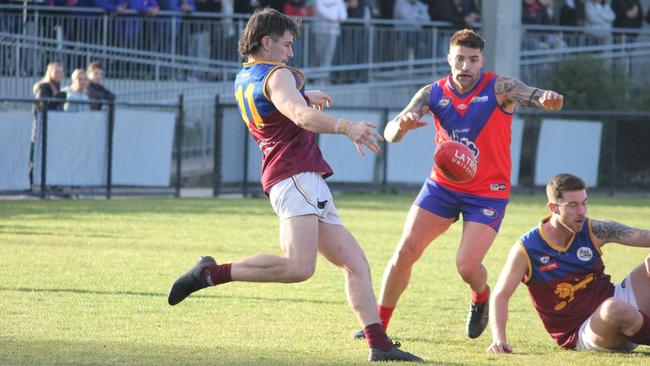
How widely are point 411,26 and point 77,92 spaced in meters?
8.84

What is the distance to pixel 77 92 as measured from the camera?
19.4 meters

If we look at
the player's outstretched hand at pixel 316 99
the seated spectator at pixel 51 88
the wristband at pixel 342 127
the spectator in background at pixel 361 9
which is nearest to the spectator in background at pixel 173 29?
the spectator in background at pixel 361 9

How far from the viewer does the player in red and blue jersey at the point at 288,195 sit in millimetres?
7086

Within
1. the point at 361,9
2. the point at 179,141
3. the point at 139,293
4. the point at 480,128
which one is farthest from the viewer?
the point at 361,9

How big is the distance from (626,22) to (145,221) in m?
16.0

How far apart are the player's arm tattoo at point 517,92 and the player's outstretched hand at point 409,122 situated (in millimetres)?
920

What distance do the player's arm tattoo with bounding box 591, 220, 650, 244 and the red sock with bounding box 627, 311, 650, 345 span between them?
0.48m

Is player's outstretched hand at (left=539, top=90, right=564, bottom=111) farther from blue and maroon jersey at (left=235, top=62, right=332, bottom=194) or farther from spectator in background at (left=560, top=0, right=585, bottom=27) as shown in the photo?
spectator in background at (left=560, top=0, right=585, bottom=27)

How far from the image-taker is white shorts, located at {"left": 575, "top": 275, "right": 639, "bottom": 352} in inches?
304

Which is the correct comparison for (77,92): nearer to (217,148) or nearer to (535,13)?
(217,148)

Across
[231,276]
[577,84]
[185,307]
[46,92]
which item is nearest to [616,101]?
[577,84]

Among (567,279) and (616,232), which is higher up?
(616,232)

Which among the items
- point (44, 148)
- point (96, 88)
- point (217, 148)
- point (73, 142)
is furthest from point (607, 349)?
point (217, 148)

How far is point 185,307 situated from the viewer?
9281 mm
